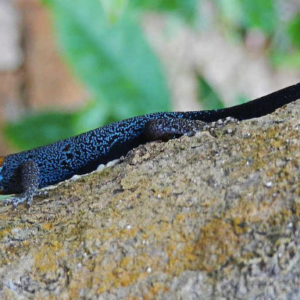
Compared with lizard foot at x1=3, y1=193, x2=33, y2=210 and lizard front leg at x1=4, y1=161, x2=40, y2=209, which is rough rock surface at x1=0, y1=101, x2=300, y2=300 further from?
lizard front leg at x1=4, y1=161, x2=40, y2=209

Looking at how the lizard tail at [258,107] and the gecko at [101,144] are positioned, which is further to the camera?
the gecko at [101,144]

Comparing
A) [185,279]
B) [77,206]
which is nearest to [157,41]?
[77,206]

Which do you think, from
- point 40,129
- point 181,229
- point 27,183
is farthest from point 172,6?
point 181,229

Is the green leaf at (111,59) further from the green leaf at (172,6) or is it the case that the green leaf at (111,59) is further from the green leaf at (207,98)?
the green leaf at (207,98)

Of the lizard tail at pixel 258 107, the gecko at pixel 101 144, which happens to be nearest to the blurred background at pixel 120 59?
the gecko at pixel 101 144

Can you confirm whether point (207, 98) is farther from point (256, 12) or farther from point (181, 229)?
point (181, 229)

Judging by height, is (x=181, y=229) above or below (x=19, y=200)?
below

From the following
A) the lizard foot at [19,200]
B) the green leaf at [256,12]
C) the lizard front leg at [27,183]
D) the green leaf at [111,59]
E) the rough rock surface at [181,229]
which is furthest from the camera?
the green leaf at [256,12]

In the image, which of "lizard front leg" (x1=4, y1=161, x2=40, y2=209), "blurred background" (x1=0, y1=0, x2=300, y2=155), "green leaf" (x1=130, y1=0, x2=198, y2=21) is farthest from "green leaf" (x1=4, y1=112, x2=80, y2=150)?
"green leaf" (x1=130, y1=0, x2=198, y2=21)
